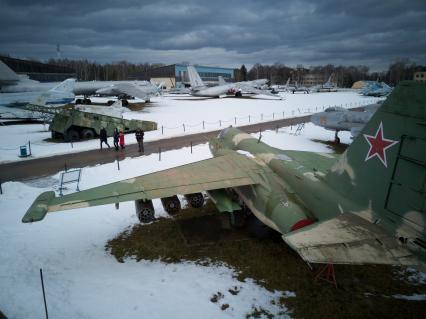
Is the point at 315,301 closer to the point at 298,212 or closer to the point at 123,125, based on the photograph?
the point at 298,212

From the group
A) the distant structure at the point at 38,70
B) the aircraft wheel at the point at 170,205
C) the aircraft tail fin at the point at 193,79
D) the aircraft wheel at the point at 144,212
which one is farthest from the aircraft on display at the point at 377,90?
the aircraft wheel at the point at 144,212

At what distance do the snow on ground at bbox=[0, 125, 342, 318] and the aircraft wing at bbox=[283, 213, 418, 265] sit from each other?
2.65 meters

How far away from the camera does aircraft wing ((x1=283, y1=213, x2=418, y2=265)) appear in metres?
5.69

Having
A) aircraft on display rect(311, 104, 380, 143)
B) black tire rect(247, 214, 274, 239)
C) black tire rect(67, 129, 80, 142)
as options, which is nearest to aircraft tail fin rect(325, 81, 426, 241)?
black tire rect(247, 214, 274, 239)

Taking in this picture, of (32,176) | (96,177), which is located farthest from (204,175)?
(32,176)

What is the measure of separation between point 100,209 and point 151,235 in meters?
3.46

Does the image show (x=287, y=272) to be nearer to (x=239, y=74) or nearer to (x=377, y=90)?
(x=377, y=90)

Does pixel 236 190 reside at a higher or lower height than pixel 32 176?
higher

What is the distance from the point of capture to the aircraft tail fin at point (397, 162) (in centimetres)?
587

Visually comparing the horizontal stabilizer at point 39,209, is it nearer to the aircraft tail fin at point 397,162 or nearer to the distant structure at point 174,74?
the aircraft tail fin at point 397,162

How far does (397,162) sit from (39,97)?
4090cm

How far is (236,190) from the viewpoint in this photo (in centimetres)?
1209

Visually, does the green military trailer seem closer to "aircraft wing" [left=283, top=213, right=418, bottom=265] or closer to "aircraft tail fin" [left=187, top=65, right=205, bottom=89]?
"aircraft wing" [left=283, top=213, right=418, bottom=265]

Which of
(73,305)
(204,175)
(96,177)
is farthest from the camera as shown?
(96,177)
